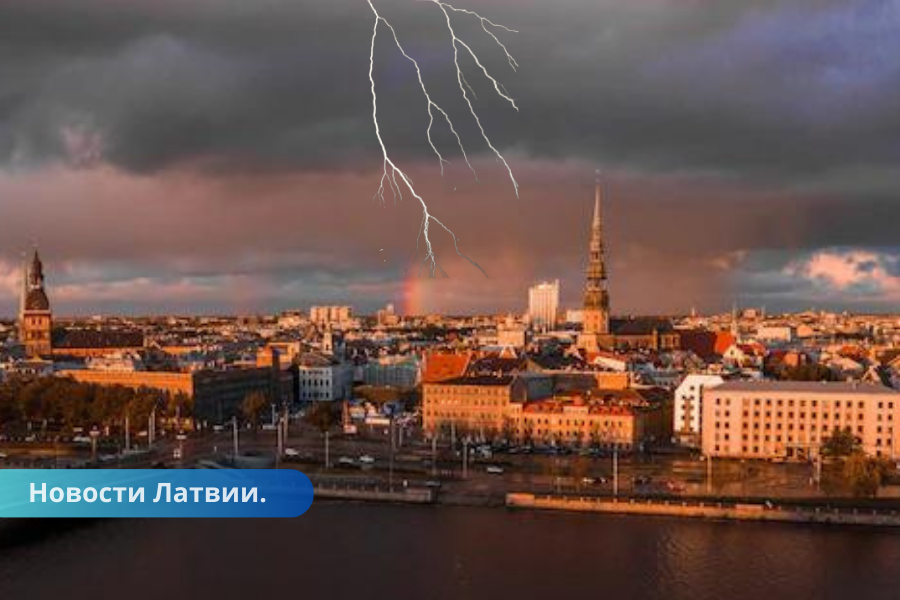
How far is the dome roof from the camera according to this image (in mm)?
44750

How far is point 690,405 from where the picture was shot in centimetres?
2948

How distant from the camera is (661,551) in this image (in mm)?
17078

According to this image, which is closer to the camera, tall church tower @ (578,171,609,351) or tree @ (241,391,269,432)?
tree @ (241,391,269,432)

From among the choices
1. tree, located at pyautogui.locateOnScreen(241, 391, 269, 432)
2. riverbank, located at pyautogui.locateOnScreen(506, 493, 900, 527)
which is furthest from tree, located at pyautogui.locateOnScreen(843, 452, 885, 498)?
tree, located at pyautogui.locateOnScreen(241, 391, 269, 432)

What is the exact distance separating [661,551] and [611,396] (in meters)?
12.3

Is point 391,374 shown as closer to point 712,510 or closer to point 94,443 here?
point 94,443

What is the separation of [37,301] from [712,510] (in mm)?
32432

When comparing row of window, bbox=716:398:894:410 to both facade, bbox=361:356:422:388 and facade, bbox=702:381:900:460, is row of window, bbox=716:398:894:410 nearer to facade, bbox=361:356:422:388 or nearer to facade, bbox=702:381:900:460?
facade, bbox=702:381:900:460

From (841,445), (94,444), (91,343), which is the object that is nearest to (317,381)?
(91,343)

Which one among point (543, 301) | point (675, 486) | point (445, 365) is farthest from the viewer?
point (543, 301)

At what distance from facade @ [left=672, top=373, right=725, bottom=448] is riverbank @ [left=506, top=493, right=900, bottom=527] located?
917cm

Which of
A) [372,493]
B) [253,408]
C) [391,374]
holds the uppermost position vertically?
[391,374]

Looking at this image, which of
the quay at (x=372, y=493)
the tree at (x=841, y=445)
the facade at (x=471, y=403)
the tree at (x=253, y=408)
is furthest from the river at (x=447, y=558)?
the tree at (x=253, y=408)

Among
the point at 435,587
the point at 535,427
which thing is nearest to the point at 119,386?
the point at 535,427
